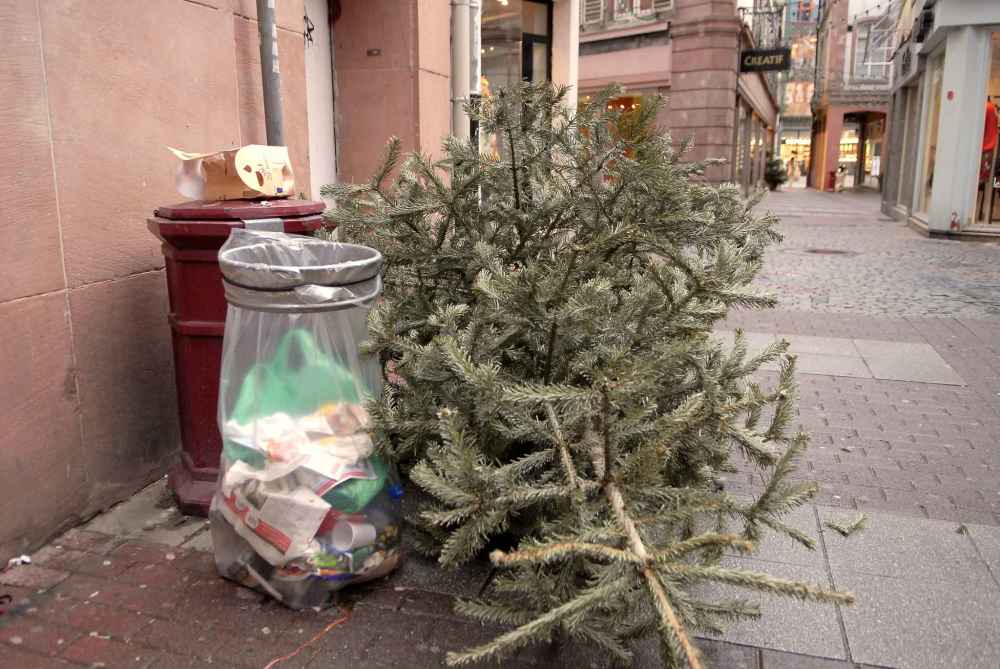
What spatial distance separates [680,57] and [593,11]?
426 centimetres

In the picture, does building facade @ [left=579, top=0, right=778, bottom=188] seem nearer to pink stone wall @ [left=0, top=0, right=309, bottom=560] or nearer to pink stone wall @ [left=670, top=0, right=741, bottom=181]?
pink stone wall @ [left=670, top=0, right=741, bottom=181]

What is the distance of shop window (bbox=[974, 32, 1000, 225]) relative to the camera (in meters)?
14.1

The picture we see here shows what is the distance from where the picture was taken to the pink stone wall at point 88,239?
3066 mm

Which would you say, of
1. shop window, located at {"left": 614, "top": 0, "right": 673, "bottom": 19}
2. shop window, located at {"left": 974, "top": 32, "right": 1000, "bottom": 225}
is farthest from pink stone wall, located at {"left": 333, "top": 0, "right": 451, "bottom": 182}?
shop window, located at {"left": 614, "top": 0, "right": 673, "bottom": 19}

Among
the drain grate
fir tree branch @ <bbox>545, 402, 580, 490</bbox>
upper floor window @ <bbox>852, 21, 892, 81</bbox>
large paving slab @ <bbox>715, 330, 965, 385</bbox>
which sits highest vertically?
upper floor window @ <bbox>852, 21, 892, 81</bbox>

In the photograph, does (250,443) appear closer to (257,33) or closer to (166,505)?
(166,505)

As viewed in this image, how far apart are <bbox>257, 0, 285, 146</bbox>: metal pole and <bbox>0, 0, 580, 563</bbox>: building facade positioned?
0.10 m

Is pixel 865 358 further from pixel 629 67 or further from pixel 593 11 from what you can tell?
pixel 593 11

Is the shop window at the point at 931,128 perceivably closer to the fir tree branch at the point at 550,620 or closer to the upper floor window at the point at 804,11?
the fir tree branch at the point at 550,620

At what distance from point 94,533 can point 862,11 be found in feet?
146

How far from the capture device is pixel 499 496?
2.19 meters

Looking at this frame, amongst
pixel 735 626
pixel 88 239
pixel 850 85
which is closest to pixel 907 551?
pixel 735 626

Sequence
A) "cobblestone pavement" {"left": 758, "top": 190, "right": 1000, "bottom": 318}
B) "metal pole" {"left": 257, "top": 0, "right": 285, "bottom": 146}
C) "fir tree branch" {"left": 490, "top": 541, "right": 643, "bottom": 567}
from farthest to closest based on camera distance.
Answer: "cobblestone pavement" {"left": 758, "top": 190, "right": 1000, "bottom": 318}
"metal pole" {"left": 257, "top": 0, "right": 285, "bottom": 146}
"fir tree branch" {"left": 490, "top": 541, "right": 643, "bottom": 567}

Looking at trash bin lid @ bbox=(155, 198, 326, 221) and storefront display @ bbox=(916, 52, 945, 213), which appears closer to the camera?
trash bin lid @ bbox=(155, 198, 326, 221)
